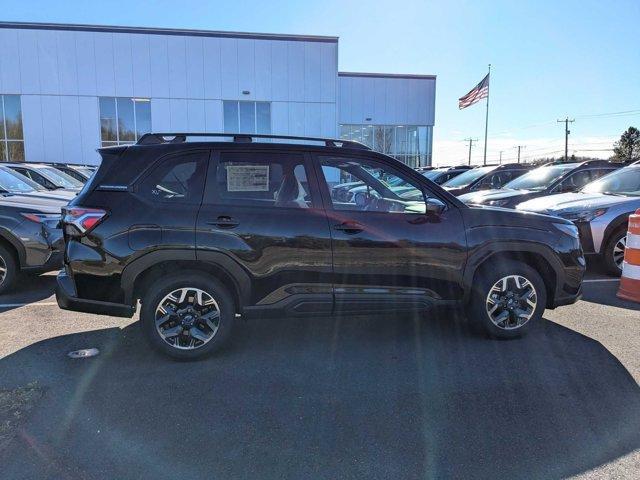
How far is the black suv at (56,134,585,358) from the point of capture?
13.0ft

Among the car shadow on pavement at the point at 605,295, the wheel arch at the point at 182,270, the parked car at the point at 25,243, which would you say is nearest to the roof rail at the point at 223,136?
the wheel arch at the point at 182,270

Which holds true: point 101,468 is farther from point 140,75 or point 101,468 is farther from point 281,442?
point 140,75

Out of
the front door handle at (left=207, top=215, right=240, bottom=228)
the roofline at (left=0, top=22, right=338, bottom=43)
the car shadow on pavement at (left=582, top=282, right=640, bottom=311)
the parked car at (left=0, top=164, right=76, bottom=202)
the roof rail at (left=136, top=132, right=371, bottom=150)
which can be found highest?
the roofline at (left=0, top=22, right=338, bottom=43)

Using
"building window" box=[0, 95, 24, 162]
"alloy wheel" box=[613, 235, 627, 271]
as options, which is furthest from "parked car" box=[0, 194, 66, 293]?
"building window" box=[0, 95, 24, 162]

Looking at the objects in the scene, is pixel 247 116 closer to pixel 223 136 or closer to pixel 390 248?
pixel 223 136

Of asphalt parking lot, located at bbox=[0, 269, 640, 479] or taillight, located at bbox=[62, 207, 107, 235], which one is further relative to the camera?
taillight, located at bbox=[62, 207, 107, 235]

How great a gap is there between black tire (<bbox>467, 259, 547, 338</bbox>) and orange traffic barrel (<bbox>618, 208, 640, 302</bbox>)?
7.09 feet

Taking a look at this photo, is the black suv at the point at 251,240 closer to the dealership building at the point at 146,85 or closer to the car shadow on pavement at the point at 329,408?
the car shadow on pavement at the point at 329,408

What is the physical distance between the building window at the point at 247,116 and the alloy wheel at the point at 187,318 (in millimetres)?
21611

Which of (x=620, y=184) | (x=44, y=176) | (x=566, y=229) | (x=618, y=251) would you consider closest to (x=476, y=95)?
(x=620, y=184)

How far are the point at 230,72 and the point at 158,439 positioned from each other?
77.9ft

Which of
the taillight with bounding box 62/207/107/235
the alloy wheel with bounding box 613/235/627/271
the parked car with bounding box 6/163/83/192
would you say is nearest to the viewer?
the taillight with bounding box 62/207/107/235

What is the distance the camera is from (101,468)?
2738 millimetres

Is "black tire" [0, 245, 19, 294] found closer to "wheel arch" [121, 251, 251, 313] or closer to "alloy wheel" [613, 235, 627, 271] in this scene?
"wheel arch" [121, 251, 251, 313]
